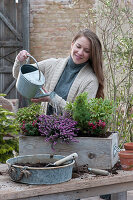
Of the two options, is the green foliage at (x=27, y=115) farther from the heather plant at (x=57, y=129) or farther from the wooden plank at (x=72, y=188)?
the wooden plank at (x=72, y=188)

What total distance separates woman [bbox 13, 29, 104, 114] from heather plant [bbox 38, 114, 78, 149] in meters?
0.43

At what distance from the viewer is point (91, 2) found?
7664 millimetres

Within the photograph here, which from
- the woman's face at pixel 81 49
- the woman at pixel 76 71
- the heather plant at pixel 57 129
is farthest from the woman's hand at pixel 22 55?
the heather plant at pixel 57 129

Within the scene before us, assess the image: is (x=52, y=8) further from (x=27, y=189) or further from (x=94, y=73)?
(x=27, y=189)

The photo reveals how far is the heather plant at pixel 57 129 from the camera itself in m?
1.84

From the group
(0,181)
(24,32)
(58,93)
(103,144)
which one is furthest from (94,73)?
(24,32)

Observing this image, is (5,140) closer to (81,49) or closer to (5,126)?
(5,126)

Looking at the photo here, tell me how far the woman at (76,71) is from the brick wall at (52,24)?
16.3 feet

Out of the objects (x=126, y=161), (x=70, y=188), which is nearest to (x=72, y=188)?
(x=70, y=188)

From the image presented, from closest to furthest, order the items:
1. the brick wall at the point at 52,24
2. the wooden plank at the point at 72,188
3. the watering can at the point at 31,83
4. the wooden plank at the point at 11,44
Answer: the wooden plank at the point at 72,188, the watering can at the point at 31,83, the brick wall at the point at 52,24, the wooden plank at the point at 11,44

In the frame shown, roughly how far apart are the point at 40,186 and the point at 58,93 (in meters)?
1.08

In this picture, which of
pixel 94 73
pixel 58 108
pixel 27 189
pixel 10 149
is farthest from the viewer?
pixel 10 149

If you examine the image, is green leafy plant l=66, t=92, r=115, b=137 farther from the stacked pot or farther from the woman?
the woman

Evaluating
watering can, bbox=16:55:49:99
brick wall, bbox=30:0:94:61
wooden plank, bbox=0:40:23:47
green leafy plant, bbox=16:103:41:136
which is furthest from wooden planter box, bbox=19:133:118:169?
wooden plank, bbox=0:40:23:47
